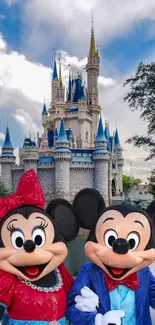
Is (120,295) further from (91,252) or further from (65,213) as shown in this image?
(65,213)

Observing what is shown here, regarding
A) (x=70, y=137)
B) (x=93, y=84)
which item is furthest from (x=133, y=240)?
(x=93, y=84)

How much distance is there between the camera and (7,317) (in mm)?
2039

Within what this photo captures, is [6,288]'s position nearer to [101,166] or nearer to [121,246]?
Answer: [121,246]

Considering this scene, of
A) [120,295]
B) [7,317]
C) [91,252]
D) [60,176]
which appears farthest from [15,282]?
[60,176]

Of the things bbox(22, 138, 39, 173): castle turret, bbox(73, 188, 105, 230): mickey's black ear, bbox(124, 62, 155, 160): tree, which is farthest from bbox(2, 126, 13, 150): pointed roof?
bbox(73, 188, 105, 230): mickey's black ear

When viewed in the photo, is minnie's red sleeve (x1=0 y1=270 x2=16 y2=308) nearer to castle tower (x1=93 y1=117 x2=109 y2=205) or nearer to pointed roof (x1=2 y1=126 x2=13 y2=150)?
castle tower (x1=93 y1=117 x2=109 y2=205)

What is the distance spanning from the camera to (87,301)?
1.85m

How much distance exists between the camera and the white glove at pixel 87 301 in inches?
72.6

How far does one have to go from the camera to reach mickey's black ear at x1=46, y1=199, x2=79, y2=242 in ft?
7.51

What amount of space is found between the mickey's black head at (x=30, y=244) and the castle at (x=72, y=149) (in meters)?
20.1

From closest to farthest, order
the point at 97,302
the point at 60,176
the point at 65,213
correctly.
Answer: the point at 97,302
the point at 65,213
the point at 60,176

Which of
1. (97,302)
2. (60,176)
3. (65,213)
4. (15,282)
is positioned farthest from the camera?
(60,176)

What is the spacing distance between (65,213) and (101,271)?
1.52 ft

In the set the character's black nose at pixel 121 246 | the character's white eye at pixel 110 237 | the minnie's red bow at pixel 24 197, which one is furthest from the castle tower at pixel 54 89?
the character's black nose at pixel 121 246
